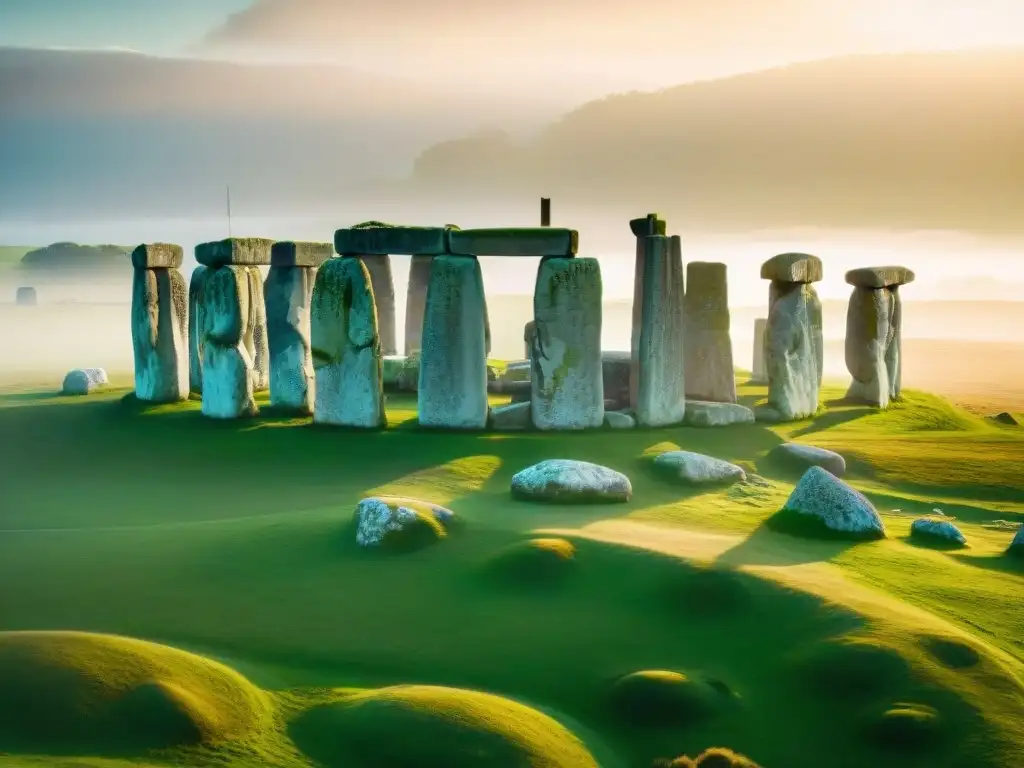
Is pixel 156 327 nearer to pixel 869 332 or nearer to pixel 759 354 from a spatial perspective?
pixel 869 332

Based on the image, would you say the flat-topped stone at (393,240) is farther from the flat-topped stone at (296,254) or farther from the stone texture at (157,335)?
the stone texture at (157,335)

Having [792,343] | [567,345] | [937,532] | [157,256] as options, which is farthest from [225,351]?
[937,532]

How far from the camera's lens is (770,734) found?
Result: 8641 mm

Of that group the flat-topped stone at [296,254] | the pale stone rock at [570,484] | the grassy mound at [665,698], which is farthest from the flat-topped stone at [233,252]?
the grassy mound at [665,698]

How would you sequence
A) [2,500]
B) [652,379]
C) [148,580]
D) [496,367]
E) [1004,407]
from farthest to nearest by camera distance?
[1004,407], [496,367], [652,379], [2,500], [148,580]

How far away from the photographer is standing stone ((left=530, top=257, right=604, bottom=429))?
58.0 ft

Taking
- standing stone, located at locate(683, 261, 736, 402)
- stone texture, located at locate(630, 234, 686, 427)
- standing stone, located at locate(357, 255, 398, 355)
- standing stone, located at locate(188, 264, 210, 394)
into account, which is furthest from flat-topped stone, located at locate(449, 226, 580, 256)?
standing stone, located at locate(357, 255, 398, 355)

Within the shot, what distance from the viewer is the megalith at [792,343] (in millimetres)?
20375

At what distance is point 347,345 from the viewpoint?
58.2ft

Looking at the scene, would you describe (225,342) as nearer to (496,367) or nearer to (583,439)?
(583,439)

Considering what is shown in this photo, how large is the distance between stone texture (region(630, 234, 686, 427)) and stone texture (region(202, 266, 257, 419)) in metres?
6.36

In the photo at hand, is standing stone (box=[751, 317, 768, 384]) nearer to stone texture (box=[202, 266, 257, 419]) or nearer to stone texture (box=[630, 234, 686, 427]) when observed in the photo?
stone texture (box=[630, 234, 686, 427])

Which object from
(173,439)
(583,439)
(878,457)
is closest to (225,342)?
(173,439)

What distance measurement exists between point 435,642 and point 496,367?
16.8 m
